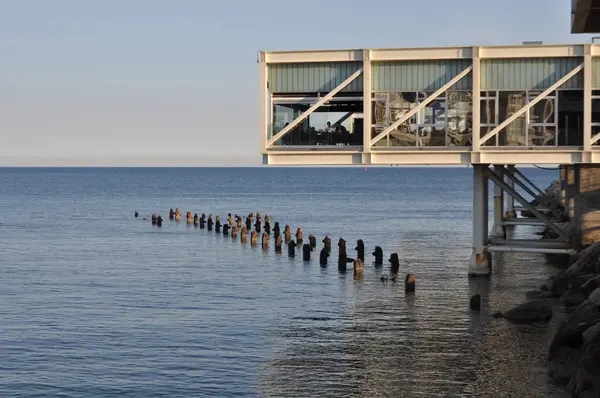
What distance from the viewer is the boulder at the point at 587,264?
4462cm

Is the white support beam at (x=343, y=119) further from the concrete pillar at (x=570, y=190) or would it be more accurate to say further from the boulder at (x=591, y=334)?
the concrete pillar at (x=570, y=190)

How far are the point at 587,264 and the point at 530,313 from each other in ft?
19.6

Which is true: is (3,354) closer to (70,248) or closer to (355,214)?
(70,248)

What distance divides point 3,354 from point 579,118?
83.4 feet

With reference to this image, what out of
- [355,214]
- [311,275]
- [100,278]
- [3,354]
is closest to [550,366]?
[3,354]

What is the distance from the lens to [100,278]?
57.8 meters

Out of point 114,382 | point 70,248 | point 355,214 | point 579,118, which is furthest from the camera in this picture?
point 355,214

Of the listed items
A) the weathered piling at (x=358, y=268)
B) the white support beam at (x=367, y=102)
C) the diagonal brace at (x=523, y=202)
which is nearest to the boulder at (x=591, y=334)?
the white support beam at (x=367, y=102)

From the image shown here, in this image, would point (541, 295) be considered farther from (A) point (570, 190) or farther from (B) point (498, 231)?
(A) point (570, 190)

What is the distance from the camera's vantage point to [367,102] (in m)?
45.3

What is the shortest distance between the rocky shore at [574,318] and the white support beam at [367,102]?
929cm

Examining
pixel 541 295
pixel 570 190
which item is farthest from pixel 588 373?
pixel 570 190

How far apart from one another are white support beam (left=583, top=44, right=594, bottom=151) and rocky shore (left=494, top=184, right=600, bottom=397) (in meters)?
4.94

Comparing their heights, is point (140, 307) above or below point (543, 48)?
below
